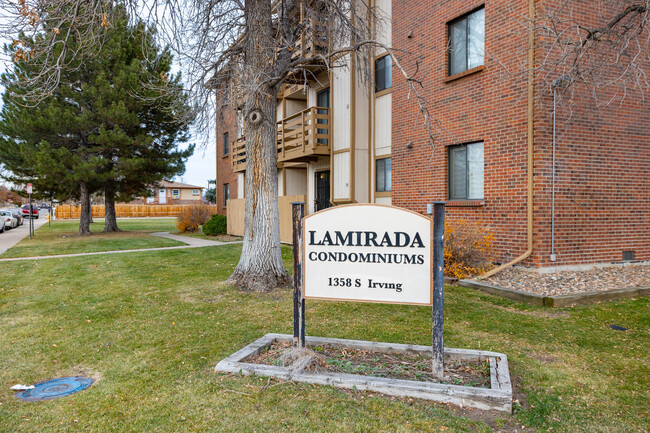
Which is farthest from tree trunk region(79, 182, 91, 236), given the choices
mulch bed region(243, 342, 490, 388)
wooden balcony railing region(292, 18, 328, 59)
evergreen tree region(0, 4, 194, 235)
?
mulch bed region(243, 342, 490, 388)

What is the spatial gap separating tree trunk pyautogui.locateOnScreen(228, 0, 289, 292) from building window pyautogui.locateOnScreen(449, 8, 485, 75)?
4769mm

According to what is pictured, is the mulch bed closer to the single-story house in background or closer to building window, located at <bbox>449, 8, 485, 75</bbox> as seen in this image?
building window, located at <bbox>449, 8, 485, 75</bbox>

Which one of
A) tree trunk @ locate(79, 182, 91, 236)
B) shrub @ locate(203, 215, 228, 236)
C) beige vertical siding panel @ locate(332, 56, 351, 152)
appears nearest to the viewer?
beige vertical siding panel @ locate(332, 56, 351, 152)

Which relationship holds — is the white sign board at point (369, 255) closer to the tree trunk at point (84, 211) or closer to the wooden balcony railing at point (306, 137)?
the wooden balcony railing at point (306, 137)

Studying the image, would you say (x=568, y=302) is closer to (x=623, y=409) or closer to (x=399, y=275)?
(x=623, y=409)

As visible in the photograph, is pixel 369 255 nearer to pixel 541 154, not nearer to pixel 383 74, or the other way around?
pixel 541 154

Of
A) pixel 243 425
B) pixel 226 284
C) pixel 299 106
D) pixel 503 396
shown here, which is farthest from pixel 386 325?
pixel 299 106

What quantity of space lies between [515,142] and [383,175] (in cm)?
475

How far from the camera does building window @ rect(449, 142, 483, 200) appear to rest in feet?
33.6

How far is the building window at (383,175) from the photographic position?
13203mm

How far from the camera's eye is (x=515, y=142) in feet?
30.2

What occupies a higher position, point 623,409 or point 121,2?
point 121,2

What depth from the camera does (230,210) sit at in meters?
22.0

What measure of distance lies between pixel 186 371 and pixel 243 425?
4.41 feet
